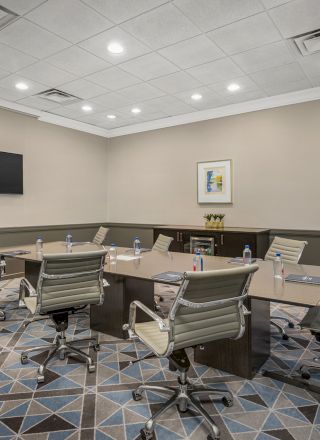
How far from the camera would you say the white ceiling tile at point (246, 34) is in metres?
3.22

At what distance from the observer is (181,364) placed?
1.95m

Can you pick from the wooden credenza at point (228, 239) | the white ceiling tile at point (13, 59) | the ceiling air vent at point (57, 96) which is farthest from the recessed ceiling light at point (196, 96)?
the white ceiling tile at point (13, 59)

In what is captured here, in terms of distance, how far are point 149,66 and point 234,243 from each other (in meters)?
2.93

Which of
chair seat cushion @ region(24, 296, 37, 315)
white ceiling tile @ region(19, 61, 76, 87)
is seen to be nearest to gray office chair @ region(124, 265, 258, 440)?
chair seat cushion @ region(24, 296, 37, 315)

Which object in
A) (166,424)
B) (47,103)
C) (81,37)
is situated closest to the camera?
(166,424)

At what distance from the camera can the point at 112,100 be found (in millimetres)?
5484

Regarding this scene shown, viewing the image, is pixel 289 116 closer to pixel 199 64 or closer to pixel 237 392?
pixel 199 64

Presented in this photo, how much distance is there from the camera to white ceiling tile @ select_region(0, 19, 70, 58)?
10.8 feet

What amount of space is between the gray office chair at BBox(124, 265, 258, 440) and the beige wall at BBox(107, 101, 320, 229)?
150 inches

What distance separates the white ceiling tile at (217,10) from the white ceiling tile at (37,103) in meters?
3.26

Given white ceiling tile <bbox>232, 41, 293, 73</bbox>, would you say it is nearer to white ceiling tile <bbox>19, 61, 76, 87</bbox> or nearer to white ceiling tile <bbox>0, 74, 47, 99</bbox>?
white ceiling tile <bbox>19, 61, 76, 87</bbox>

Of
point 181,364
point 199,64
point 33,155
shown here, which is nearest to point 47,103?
point 33,155

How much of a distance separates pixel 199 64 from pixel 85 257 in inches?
121

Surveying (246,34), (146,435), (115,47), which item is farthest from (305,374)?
(115,47)
